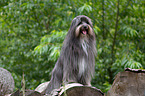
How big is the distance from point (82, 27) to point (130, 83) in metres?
2.24

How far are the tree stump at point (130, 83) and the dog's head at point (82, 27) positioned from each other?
7.12 ft

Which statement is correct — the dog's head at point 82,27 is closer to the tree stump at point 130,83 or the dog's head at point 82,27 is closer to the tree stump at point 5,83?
the tree stump at point 5,83

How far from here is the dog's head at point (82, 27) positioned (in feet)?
12.9

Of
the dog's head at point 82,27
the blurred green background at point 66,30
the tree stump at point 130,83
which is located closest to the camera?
the tree stump at point 130,83

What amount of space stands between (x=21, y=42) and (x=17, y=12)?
1.85m

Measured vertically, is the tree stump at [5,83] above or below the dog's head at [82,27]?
below

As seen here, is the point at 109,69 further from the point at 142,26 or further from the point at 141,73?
the point at 141,73

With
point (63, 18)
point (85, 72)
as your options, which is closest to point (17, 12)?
point (63, 18)

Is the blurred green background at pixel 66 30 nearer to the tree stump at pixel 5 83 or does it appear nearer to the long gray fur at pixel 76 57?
the long gray fur at pixel 76 57

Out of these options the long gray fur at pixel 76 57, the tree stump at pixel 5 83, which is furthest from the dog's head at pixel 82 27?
the tree stump at pixel 5 83

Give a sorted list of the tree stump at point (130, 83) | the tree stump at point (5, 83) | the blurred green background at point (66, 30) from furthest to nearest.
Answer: the blurred green background at point (66, 30), the tree stump at point (5, 83), the tree stump at point (130, 83)

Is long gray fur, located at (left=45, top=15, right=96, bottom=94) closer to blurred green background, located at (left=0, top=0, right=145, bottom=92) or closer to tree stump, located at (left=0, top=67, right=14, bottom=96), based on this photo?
tree stump, located at (left=0, top=67, right=14, bottom=96)

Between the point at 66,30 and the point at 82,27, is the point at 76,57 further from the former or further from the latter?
the point at 66,30

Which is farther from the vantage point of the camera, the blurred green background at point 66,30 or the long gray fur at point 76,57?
the blurred green background at point 66,30
